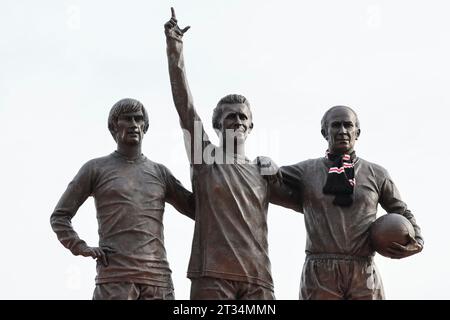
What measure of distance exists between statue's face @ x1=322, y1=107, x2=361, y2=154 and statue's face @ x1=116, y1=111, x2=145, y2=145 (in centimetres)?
228

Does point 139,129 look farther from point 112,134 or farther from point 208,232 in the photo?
point 208,232

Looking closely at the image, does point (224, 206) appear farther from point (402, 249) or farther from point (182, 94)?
point (402, 249)

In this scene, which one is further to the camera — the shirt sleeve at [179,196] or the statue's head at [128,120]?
the shirt sleeve at [179,196]

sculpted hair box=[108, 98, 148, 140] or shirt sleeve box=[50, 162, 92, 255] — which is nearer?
shirt sleeve box=[50, 162, 92, 255]

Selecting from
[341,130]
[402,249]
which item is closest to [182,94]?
[341,130]

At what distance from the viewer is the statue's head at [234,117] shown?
51.6 ft

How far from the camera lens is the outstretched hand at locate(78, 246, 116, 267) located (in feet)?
49.3

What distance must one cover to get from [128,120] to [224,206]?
155cm

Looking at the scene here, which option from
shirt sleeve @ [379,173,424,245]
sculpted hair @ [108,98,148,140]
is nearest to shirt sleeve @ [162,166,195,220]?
sculpted hair @ [108,98,148,140]

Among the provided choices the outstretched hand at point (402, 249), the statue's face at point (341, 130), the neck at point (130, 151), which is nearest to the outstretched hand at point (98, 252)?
the neck at point (130, 151)

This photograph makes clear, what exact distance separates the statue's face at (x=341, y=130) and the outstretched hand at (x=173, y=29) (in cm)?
204

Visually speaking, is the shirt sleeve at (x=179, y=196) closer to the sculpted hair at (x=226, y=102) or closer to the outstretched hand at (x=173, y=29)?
the sculpted hair at (x=226, y=102)

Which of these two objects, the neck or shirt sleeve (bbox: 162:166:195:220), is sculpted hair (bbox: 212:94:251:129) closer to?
shirt sleeve (bbox: 162:166:195:220)
